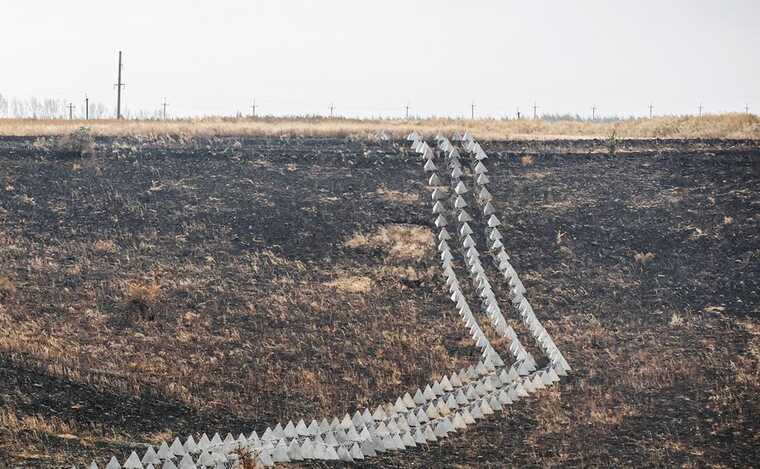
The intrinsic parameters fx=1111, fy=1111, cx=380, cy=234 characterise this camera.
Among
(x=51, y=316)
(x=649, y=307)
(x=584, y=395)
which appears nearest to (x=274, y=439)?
(x=584, y=395)

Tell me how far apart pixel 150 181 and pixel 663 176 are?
21647 millimetres

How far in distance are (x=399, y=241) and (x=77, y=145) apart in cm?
1703

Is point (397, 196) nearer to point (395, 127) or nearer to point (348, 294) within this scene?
point (348, 294)

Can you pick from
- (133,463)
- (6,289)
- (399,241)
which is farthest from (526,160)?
(133,463)

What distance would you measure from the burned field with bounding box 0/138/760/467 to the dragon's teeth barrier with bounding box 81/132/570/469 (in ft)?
1.58

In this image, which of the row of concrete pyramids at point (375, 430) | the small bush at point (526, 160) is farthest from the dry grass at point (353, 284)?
the small bush at point (526, 160)

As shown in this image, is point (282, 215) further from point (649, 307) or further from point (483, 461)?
point (483, 461)

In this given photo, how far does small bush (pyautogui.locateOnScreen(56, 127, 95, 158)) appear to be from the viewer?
48.7 meters

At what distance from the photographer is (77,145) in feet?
161

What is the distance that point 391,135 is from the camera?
53.8 m

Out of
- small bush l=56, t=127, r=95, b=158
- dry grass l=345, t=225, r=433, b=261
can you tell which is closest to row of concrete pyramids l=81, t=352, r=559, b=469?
dry grass l=345, t=225, r=433, b=261

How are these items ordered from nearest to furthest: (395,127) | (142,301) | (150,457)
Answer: (150,457)
(142,301)
(395,127)

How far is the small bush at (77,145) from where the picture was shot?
1918 inches

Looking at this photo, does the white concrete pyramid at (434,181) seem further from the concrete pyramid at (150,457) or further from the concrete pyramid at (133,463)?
the concrete pyramid at (133,463)
